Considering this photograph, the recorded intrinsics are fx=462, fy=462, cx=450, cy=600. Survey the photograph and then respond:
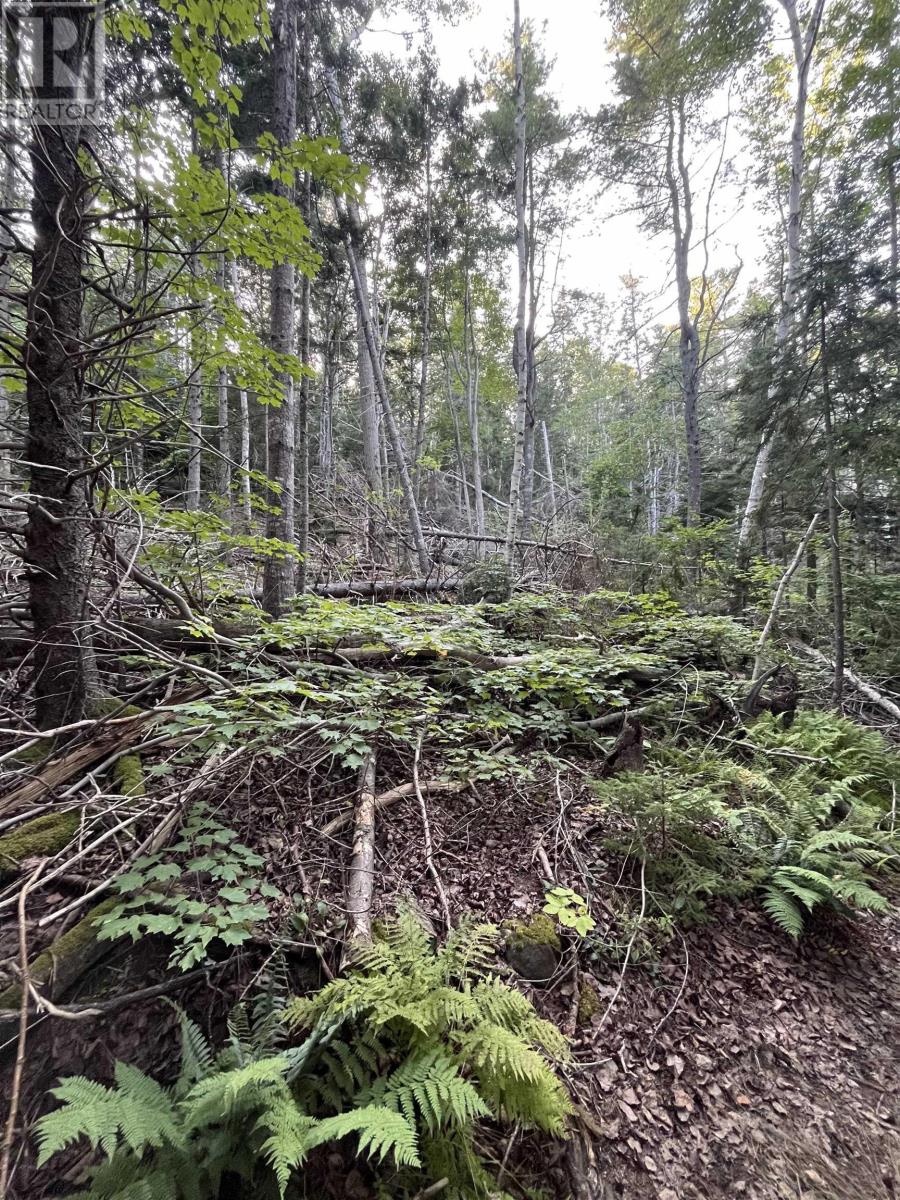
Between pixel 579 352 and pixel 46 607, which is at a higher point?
pixel 579 352

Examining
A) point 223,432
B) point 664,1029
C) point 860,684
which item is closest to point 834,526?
point 860,684

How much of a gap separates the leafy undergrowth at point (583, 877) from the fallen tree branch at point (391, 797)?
0.12 ft

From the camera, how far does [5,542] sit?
3.74m

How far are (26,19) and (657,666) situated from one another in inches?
237

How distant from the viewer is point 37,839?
2238mm

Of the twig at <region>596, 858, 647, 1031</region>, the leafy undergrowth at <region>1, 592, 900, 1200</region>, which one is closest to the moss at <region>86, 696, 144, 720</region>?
the leafy undergrowth at <region>1, 592, 900, 1200</region>

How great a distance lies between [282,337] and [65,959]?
5.15m

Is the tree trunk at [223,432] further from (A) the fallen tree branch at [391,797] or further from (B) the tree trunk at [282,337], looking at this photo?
(A) the fallen tree branch at [391,797]

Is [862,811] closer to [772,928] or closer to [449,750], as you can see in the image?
[772,928]

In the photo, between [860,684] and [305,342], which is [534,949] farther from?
[305,342]

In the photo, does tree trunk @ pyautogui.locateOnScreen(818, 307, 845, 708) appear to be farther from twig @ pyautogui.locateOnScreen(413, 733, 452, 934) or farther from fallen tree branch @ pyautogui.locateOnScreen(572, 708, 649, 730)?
twig @ pyautogui.locateOnScreen(413, 733, 452, 934)

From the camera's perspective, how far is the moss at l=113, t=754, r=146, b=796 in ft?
8.22

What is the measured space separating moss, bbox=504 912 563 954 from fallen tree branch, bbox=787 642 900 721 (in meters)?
3.95

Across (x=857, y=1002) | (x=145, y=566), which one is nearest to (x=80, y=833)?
(x=145, y=566)
